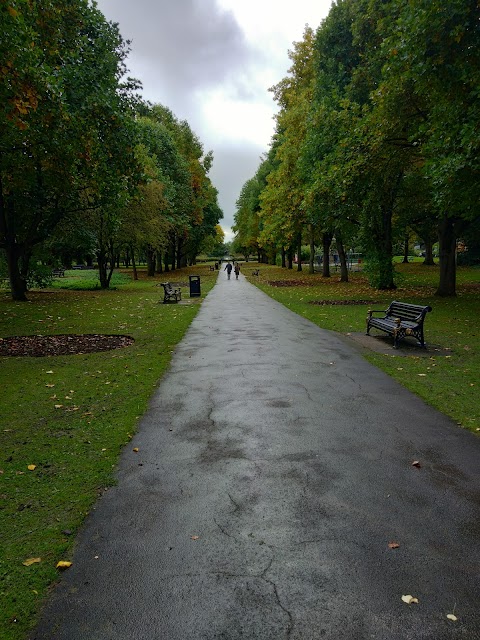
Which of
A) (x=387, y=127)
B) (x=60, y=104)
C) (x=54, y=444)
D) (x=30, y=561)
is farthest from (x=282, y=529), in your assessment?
(x=387, y=127)

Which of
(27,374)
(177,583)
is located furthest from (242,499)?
(27,374)

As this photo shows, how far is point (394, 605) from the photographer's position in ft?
8.30

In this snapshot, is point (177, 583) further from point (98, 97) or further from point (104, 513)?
point (98, 97)

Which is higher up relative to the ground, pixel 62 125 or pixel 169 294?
pixel 62 125

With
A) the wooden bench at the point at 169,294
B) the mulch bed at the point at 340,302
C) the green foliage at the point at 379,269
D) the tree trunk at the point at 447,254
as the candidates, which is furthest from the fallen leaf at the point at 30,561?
the green foliage at the point at 379,269

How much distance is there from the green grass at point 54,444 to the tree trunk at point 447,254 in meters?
14.8

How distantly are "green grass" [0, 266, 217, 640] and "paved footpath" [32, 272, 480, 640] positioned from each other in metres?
0.19

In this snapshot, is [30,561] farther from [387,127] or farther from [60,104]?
[387,127]

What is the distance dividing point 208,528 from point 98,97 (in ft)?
40.7

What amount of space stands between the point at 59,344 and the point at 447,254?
58.0ft

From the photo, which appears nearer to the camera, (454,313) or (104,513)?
→ (104,513)

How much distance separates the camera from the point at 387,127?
51.8ft

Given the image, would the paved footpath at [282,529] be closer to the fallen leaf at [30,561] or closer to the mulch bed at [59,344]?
the fallen leaf at [30,561]

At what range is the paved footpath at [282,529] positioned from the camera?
246cm
